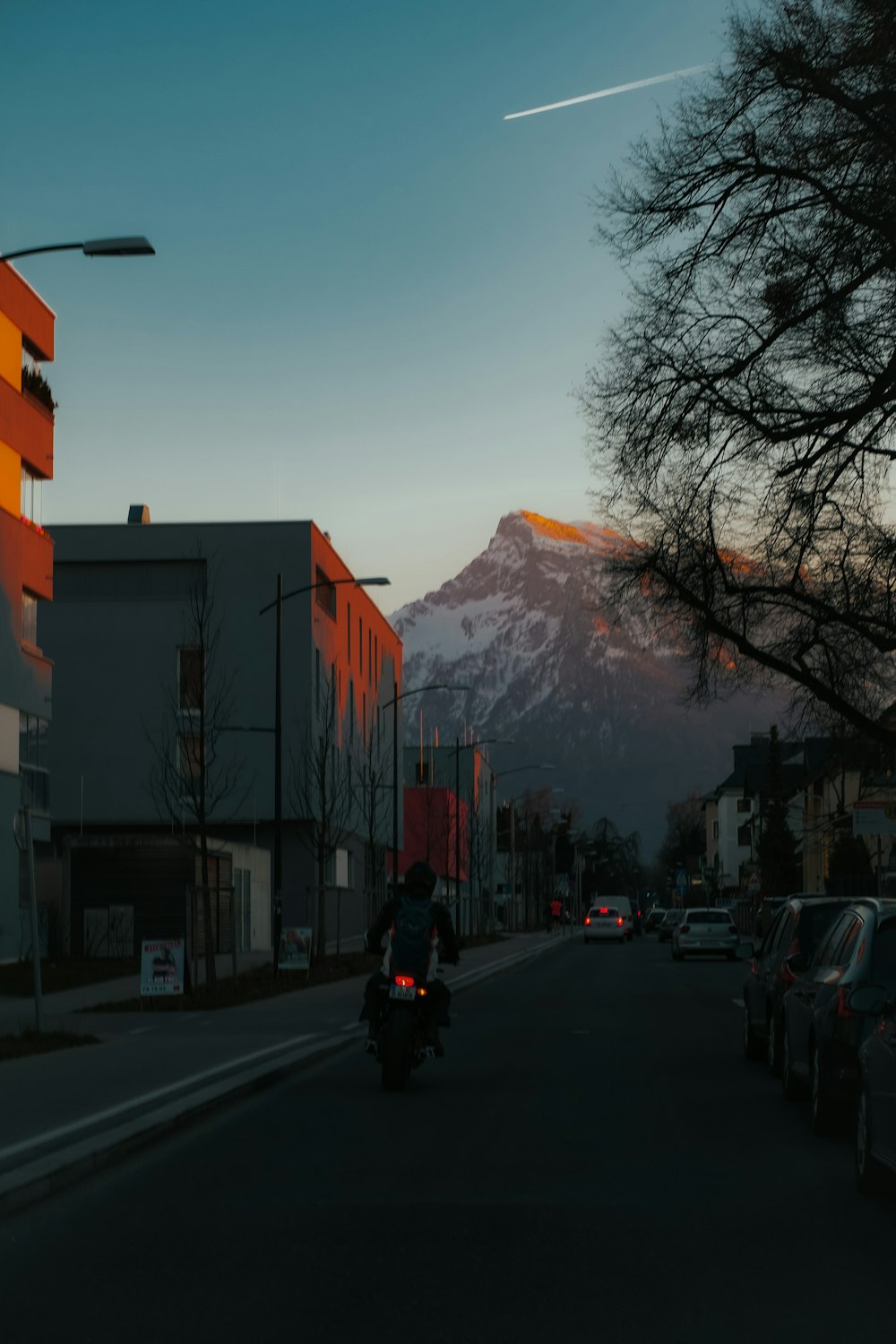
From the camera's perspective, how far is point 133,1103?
12.4 meters

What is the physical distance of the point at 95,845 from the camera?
4512cm

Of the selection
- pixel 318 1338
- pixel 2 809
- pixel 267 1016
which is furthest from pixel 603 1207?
pixel 2 809

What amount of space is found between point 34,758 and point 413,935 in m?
30.0

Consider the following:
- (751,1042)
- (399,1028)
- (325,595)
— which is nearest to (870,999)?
(399,1028)

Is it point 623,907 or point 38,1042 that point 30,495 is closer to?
point 38,1042

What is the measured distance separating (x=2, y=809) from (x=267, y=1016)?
17.5m

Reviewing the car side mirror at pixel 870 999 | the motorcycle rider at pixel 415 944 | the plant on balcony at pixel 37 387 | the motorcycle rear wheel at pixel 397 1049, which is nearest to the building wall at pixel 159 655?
the plant on balcony at pixel 37 387

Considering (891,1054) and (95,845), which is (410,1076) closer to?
(891,1054)

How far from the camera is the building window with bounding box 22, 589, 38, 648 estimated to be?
140ft

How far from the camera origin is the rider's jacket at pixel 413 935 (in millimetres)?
14219

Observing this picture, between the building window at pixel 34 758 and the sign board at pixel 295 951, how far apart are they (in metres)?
9.29

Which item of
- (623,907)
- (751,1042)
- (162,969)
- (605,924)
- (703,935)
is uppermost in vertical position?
(162,969)

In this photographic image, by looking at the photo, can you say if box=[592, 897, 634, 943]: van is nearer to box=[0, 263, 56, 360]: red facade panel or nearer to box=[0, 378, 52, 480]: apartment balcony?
box=[0, 378, 52, 480]: apartment balcony

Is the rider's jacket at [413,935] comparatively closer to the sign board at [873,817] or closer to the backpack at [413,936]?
the backpack at [413,936]
